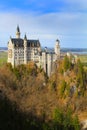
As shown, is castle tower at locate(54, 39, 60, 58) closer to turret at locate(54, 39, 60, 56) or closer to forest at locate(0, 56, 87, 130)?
turret at locate(54, 39, 60, 56)

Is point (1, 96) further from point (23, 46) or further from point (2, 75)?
point (23, 46)

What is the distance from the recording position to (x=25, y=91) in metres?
100

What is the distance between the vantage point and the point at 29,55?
106250 mm

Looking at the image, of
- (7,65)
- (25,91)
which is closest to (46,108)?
(25,91)

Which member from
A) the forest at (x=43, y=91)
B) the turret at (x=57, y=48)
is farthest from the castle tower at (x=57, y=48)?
the forest at (x=43, y=91)

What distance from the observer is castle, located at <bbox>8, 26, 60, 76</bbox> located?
104375 mm

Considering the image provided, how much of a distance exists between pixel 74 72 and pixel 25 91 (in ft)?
48.9

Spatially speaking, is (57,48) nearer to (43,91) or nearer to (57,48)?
(57,48)

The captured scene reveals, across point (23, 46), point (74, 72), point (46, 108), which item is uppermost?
point (23, 46)

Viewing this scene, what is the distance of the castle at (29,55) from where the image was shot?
4109 inches

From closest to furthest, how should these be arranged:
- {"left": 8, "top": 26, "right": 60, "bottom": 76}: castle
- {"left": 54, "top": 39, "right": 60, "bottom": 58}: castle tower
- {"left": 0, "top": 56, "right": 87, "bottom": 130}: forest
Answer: {"left": 0, "top": 56, "right": 87, "bottom": 130}: forest < {"left": 8, "top": 26, "right": 60, "bottom": 76}: castle < {"left": 54, "top": 39, "right": 60, "bottom": 58}: castle tower

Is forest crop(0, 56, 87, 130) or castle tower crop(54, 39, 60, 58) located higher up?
castle tower crop(54, 39, 60, 58)

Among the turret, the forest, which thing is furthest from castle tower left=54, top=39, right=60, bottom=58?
the forest

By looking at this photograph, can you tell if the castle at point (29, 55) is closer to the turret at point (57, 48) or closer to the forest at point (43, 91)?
the turret at point (57, 48)
